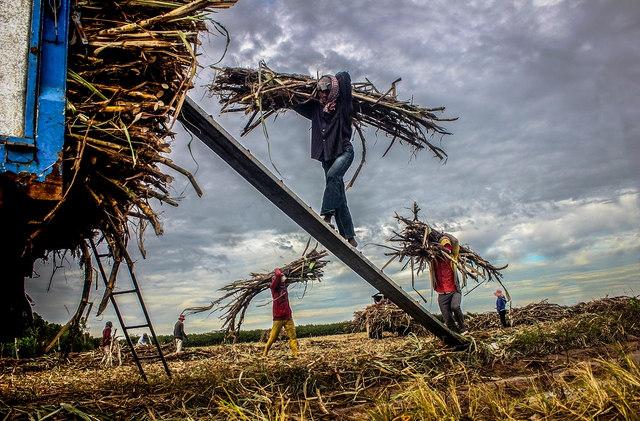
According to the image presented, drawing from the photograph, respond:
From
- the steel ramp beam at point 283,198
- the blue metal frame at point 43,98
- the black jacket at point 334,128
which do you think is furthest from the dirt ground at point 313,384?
the black jacket at point 334,128

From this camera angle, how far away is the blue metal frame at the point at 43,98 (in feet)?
7.47

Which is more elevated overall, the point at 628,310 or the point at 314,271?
the point at 314,271

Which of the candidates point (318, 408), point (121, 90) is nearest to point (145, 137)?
point (121, 90)

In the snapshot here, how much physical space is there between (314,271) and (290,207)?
7.13 meters

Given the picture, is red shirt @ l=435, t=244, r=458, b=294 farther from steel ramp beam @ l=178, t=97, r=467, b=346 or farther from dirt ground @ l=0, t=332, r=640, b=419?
steel ramp beam @ l=178, t=97, r=467, b=346

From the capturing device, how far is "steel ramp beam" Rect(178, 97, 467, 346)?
3404mm

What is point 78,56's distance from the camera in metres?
2.64

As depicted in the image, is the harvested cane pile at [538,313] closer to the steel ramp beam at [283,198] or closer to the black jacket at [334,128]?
the steel ramp beam at [283,198]

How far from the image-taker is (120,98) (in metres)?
2.74

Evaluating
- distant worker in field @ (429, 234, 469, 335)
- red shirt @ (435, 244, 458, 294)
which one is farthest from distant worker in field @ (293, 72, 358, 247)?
red shirt @ (435, 244, 458, 294)

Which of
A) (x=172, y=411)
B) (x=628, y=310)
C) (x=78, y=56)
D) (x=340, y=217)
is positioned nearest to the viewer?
(x=78, y=56)

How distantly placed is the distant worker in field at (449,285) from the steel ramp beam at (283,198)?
1.91m

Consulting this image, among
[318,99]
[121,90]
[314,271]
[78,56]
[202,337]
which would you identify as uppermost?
[318,99]

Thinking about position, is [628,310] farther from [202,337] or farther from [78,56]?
[202,337]
